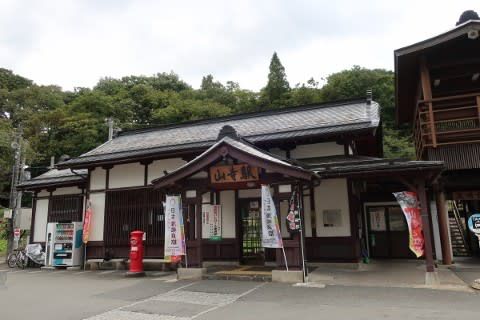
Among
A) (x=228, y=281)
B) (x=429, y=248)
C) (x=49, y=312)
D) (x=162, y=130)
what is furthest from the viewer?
(x=162, y=130)

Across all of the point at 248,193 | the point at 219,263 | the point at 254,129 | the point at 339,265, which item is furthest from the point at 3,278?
the point at 339,265

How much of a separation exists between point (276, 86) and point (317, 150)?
2699cm

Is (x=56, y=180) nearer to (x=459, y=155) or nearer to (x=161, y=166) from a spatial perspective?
(x=161, y=166)

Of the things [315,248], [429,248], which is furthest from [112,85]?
[429,248]

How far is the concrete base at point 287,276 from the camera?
8.94 m

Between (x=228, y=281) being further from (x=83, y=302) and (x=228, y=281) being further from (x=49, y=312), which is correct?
(x=49, y=312)

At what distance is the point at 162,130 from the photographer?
1712 cm

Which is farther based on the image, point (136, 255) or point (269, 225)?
point (136, 255)

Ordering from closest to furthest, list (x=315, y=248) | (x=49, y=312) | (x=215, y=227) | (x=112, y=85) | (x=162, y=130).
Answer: (x=49, y=312)
(x=315, y=248)
(x=215, y=227)
(x=162, y=130)
(x=112, y=85)

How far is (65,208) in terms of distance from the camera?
611 inches

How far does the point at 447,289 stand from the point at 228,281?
5.15m

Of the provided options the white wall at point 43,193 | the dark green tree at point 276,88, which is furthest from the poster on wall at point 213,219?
the dark green tree at point 276,88

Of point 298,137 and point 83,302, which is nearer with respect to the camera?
point 83,302

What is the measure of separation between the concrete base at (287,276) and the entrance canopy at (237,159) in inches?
93.6
